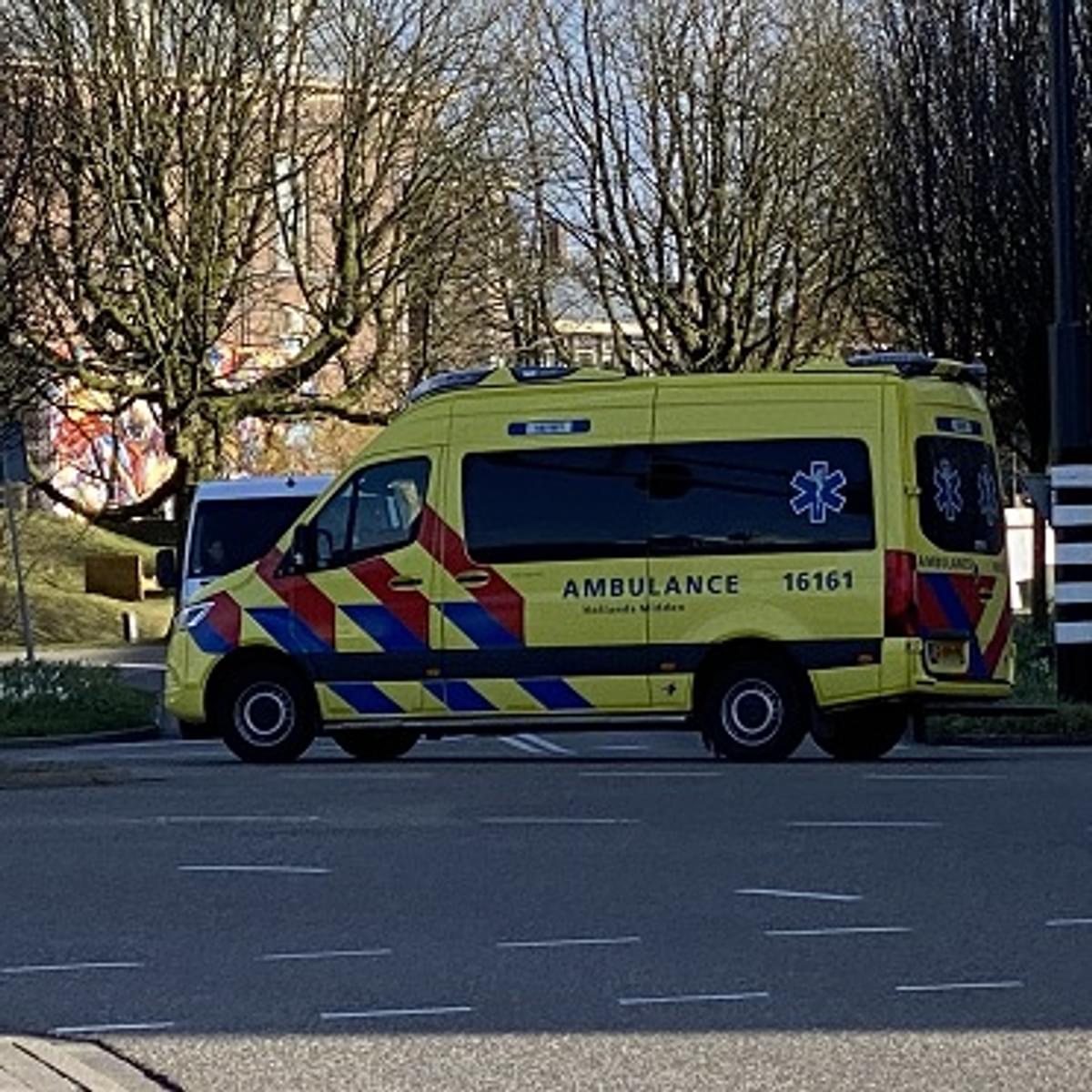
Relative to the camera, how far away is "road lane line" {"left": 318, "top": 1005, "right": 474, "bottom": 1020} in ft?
29.8

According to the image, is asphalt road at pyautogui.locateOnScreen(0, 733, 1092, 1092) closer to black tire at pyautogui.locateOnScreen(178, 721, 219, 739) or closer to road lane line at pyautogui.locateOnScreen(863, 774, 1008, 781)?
road lane line at pyautogui.locateOnScreen(863, 774, 1008, 781)

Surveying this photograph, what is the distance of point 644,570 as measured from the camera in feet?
61.2

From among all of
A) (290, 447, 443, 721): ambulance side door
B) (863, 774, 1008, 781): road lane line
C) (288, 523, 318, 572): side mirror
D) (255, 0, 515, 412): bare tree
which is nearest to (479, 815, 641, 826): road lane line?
(863, 774, 1008, 781): road lane line

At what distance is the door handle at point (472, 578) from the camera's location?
19062 millimetres

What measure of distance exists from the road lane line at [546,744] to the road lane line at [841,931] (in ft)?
33.9

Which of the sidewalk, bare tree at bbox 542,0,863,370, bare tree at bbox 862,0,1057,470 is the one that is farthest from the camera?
bare tree at bbox 542,0,863,370

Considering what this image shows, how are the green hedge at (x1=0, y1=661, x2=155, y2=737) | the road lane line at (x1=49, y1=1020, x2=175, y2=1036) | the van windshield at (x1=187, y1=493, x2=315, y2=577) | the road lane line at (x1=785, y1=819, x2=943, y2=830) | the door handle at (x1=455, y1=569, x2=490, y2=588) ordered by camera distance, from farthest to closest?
the van windshield at (x1=187, y1=493, x2=315, y2=577) → the green hedge at (x1=0, y1=661, x2=155, y2=737) → the door handle at (x1=455, y1=569, x2=490, y2=588) → the road lane line at (x1=785, y1=819, x2=943, y2=830) → the road lane line at (x1=49, y1=1020, x2=175, y2=1036)

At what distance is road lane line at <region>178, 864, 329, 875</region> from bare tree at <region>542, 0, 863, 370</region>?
31550mm

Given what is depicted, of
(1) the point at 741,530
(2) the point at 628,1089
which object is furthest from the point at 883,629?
(2) the point at 628,1089

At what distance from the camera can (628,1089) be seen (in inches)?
310

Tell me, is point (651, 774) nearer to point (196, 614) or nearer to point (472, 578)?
point (472, 578)

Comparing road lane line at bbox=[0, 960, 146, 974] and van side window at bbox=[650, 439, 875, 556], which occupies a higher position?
van side window at bbox=[650, 439, 875, 556]

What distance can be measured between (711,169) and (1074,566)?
77.2 feet

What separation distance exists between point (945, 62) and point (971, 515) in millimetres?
14868
